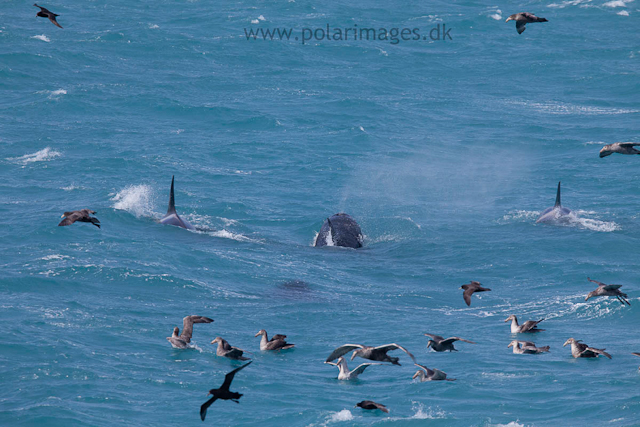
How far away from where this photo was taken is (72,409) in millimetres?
22781

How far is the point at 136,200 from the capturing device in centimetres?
4269

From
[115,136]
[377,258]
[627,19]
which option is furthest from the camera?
[627,19]

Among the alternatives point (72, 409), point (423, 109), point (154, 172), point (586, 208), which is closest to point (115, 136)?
point (154, 172)

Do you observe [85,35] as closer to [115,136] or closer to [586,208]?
[115,136]

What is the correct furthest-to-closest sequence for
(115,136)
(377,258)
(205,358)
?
(115,136) < (377,258) < (205,358)

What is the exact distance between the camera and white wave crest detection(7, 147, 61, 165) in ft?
155

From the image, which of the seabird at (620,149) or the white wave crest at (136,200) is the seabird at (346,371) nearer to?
the seabird at (620,149)

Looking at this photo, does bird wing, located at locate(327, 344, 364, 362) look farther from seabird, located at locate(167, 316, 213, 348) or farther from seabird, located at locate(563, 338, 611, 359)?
seabird, located at locate(563, 338, 611, 359)

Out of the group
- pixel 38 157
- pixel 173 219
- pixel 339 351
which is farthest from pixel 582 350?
pixel 38 157

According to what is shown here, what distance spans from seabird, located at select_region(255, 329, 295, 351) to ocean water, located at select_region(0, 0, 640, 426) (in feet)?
1.34

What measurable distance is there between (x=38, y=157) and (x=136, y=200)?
836 cm

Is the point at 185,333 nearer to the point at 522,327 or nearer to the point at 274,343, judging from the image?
the point at 274,343

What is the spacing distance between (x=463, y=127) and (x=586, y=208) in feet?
50.4

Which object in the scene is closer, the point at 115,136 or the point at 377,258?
the point at 377,258
